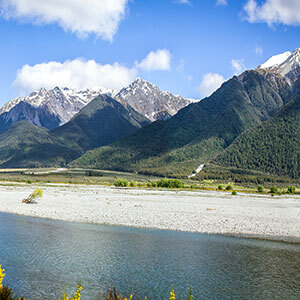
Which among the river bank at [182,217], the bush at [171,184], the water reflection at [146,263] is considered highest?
the bush at [171,184]

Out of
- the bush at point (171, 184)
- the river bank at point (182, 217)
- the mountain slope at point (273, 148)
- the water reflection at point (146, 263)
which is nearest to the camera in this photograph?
the water reflection at point (146, 263)

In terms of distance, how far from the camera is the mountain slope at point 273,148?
522 feet

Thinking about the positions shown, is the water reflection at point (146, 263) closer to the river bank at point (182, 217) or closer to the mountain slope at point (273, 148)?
the river bank at point (182, 217)

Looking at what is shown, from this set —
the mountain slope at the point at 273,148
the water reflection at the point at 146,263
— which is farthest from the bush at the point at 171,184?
the water reflection at the point at 146,263

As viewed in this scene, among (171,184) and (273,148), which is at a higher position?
(273,148)

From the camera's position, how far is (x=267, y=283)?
2238 cm

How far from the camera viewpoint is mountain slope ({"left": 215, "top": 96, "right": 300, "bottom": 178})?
522 ft

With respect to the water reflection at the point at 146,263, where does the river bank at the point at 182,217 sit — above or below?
A: above

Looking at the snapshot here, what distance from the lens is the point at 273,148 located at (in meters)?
172

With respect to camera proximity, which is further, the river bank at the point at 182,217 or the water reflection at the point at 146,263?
the river bank at the point at 182,217

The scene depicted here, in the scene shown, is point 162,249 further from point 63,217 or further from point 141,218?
point 63,217

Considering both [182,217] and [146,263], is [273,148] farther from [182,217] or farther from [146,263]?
[146,263]

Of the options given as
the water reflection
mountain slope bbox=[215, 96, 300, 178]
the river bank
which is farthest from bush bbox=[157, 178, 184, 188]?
the water reflection

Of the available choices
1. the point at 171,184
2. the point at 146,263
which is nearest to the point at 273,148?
the point at 171,184
